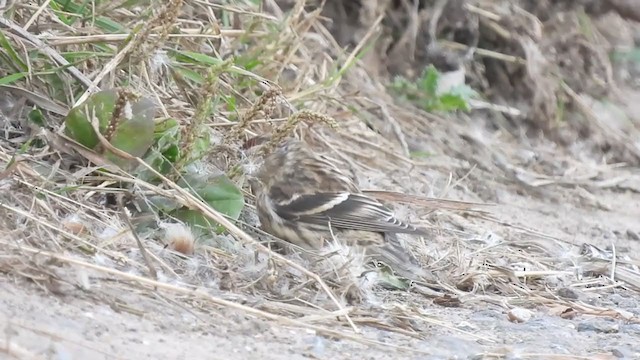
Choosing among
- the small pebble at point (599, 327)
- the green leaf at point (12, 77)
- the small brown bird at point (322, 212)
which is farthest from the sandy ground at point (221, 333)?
the green leaf at point (12, 77)

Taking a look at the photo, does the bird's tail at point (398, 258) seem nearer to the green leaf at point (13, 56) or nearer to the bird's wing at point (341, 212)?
the bird's wing at point (341, 212)

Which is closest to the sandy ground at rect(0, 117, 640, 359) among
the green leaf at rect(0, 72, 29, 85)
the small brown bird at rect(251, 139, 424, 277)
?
the small brown bird at rect(251, 139, 424, 277)

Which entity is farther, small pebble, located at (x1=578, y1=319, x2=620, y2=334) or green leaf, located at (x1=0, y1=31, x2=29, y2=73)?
green leaf, located at (x1=0, y1=31, x2=29, y2=73)

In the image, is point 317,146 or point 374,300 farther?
point 317,146

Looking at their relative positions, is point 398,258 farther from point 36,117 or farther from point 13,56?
point 13,56

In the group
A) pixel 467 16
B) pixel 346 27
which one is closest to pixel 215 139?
pixel 346 27

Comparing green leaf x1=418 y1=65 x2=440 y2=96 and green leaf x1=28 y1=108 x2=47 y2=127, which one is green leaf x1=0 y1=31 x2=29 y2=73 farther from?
green leaf x1=418 y1=65 x2=440 y2=96

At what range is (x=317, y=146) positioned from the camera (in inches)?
224

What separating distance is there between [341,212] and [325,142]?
1181 millimetres

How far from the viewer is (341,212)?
14.9ft

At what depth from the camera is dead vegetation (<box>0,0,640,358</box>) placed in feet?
12.2

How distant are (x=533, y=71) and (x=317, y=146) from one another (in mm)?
2334

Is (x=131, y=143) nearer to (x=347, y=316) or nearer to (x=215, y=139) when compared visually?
(x=215, y=139)

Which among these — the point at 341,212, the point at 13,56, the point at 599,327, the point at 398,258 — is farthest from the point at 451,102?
the point at 13,56
